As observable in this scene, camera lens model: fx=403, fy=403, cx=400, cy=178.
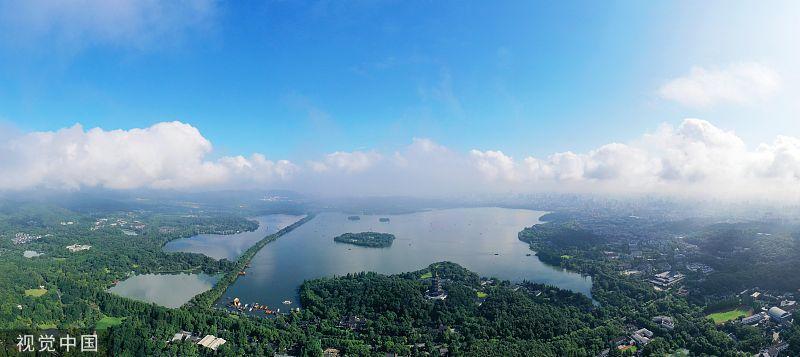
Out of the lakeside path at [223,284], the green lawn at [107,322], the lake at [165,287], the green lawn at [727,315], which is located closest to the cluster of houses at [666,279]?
the green lawn at [727,315]

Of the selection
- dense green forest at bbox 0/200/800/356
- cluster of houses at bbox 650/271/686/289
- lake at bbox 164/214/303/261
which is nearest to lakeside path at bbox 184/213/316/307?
dense green forest at bbox 0/200/800/356

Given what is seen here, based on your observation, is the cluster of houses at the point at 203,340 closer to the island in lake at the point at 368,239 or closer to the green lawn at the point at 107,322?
the green lawn at the point at 107,322

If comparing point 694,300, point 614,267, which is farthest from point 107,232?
point 694,300

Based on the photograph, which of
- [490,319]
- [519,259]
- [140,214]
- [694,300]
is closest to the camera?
[490,319]

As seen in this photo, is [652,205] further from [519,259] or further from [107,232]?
[107,232]

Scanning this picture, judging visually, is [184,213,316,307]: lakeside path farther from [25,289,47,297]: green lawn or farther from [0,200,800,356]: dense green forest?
[25,289,47,297]: green lawn

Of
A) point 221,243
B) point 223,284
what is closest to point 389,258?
point 223,284
